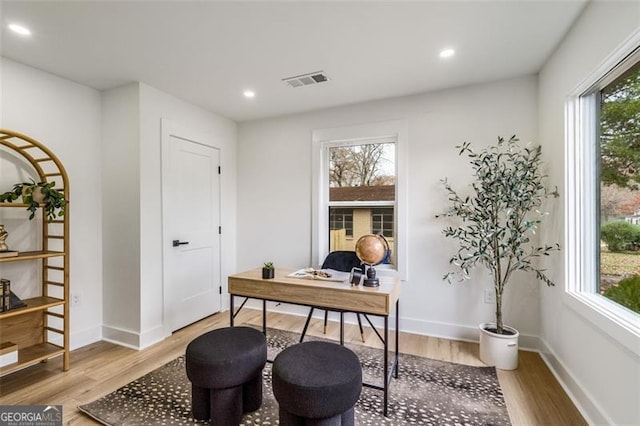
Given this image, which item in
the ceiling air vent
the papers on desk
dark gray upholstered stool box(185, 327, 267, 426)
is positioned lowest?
dark gray upholstered stool box(185, 327, 267, 426)

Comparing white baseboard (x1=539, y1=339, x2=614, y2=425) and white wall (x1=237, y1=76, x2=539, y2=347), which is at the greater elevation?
white wall (x1=237, y1=76, x2=539, y2=347)

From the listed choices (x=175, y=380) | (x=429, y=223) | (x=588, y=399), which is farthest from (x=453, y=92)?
(x=175, y=380)

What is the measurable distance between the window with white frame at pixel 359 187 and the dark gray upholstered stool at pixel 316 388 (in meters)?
1.71

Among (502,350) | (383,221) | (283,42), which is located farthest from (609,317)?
(283,42)

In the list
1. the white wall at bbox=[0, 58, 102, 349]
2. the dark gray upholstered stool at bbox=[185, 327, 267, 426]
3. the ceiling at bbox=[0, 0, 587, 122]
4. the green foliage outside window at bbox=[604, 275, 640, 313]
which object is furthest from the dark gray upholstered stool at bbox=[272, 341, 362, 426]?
the white wall at bbox=[0, 58, 102, 349]

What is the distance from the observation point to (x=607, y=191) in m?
1.80

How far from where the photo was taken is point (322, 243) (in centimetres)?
347

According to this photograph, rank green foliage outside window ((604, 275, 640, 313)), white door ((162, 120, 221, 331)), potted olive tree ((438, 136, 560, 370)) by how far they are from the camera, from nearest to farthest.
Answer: green foliage outside window ((604, 275, 640, 313)), potted olive tree ((438, 136, 560, 370)), white door ((162, 120, 221, 331))

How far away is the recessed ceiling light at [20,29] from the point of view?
1.94 metres

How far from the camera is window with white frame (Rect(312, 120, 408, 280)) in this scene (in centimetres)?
310

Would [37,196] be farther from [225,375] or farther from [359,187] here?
[359,187]

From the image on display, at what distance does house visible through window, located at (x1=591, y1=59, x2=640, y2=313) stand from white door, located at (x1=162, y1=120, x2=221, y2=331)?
3.51 meters

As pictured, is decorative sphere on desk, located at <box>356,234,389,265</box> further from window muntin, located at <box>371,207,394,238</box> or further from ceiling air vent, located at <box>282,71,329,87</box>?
ceiling air vent, located at <box>282,71,329,87</box>

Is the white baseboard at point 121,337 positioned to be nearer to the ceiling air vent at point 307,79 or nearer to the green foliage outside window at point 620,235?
the ceiling air vent at point 307,79
